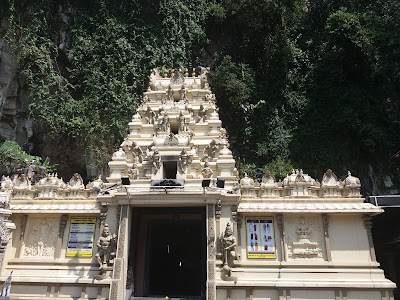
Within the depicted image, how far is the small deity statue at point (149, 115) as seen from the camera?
17.6 m

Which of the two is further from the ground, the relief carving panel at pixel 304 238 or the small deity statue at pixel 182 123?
the small deity statue at pixel 182 123

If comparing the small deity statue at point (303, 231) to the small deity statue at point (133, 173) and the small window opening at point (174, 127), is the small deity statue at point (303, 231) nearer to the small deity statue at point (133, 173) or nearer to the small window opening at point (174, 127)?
the small deity statue at point (133, 173)

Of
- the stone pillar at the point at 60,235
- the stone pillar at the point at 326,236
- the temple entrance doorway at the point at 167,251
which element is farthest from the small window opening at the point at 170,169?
the stone pillar at the point at 326,236

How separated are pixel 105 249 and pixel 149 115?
23.9 feet

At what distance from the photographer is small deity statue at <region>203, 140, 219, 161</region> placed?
1591 cm

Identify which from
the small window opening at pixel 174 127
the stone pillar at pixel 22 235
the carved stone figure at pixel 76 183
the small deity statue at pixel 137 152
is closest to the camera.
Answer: the stone pillar at pixel 22 235

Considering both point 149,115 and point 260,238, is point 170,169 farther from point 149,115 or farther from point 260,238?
point 260,238

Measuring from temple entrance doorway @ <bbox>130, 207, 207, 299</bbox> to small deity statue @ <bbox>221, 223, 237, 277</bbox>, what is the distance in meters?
1.34

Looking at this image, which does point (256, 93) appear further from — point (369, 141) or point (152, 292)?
point (152, 292)

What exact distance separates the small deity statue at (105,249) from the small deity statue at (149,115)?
6.40 m

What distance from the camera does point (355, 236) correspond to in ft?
42.1

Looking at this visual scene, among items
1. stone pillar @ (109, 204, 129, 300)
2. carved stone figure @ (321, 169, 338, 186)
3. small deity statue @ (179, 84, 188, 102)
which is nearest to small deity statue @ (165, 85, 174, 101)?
small deity statue @ (179, 84, 188, 102)

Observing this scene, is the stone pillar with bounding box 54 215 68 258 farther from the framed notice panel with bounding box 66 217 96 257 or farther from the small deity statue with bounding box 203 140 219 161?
the small deity statue with bounding box 203 140 219 161

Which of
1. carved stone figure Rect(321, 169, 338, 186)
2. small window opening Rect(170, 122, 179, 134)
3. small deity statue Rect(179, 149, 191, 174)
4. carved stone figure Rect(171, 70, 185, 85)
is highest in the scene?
carved stone figure Rect(171, 70, 185, 85)
